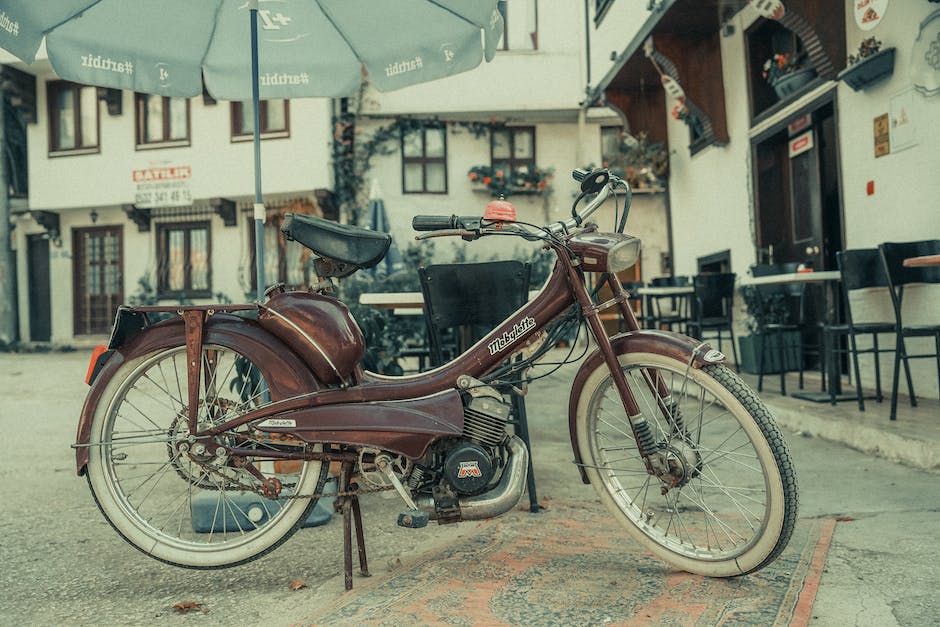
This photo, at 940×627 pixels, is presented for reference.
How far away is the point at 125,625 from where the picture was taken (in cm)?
204

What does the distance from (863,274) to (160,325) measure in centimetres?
412

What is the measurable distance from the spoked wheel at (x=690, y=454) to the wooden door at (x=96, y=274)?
16.1 metres

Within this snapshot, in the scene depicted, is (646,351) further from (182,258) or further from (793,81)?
(182,258)

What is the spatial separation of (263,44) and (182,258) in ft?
45.4

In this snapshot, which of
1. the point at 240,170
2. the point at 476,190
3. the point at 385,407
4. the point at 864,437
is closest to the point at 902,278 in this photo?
the point at 864,437

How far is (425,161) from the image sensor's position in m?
15.5

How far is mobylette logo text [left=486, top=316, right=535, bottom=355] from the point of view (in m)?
2.38

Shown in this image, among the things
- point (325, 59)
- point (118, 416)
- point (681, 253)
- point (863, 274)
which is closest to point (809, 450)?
point (863, 274)

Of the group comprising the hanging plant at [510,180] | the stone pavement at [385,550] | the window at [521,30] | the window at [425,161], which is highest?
the window at [521,30]

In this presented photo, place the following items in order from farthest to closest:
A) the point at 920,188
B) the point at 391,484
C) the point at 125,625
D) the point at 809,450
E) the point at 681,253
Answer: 1. the point at 681,253
2. the point at 920,188
3. the point at 809,450
4. the point at 391,484
5. the point at 125,625

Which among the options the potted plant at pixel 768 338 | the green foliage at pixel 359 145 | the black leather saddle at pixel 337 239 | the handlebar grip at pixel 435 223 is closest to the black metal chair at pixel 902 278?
the potted plant at pixel 768 338

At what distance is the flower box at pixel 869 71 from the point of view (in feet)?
17.1

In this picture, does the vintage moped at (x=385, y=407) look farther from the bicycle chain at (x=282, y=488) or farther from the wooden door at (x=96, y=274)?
the wooden door at (x=96, y=274)

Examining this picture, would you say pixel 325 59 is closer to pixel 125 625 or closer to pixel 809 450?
pixel 125 625
